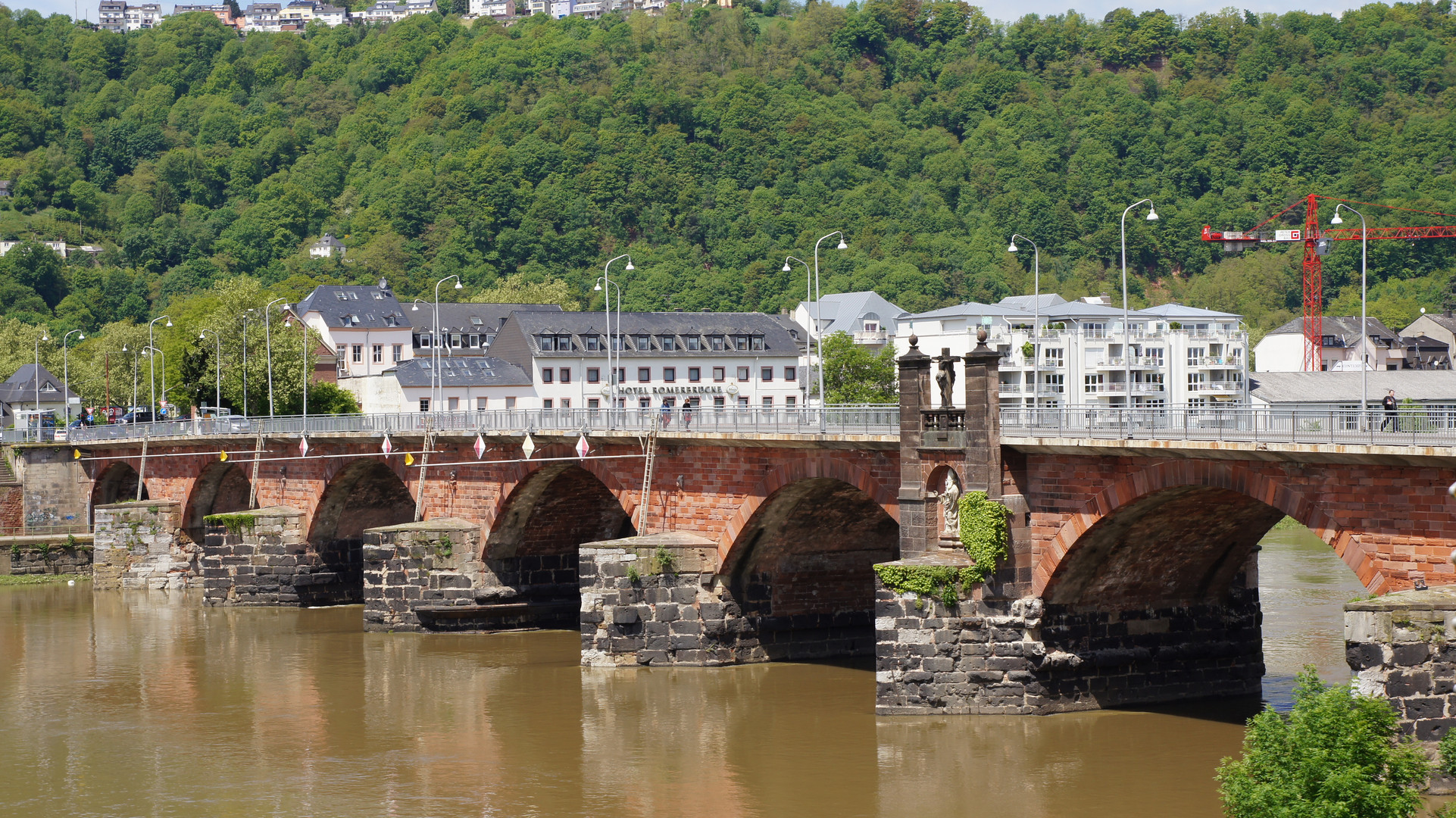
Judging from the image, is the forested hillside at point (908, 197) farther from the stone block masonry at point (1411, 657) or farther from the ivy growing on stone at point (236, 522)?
the stone block masonry at point (1411, 657)

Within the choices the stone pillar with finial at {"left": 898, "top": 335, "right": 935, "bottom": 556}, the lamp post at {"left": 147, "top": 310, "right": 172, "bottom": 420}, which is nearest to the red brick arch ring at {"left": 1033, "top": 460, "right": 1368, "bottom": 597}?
the stone pillar with finial at {"left": 898, "top": 335, "right": 935, "bottom": 556}

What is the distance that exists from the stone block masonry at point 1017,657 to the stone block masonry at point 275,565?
111 ft

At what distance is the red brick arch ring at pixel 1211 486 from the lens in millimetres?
31031

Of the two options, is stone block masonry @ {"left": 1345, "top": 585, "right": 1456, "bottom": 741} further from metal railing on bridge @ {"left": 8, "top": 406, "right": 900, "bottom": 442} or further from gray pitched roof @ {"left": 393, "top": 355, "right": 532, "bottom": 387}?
gray pitched roof @ {"left": 393, "top": 355, "right": 532, "bottom": 387}

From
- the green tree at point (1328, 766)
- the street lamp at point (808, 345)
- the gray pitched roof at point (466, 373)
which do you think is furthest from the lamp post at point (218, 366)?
the green tree at point (1328, 766)

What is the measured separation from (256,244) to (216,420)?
11896cm

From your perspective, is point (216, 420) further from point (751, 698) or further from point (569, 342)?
point (751, 698)

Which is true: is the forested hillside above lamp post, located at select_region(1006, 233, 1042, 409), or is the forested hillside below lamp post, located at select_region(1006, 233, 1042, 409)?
above

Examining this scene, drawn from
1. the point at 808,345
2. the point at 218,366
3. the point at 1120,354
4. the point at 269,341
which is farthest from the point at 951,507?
the point at 1120,354

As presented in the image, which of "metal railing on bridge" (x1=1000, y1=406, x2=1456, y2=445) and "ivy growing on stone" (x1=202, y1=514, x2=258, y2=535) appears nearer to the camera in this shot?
"metal railing on bridge" (x1=1000, y1=406, x2=1456, y2=445)

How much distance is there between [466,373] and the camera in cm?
9975

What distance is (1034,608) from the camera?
3712cm

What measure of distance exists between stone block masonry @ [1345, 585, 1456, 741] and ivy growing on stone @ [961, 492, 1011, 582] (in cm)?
1005

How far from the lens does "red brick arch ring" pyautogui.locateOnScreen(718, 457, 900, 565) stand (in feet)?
137
